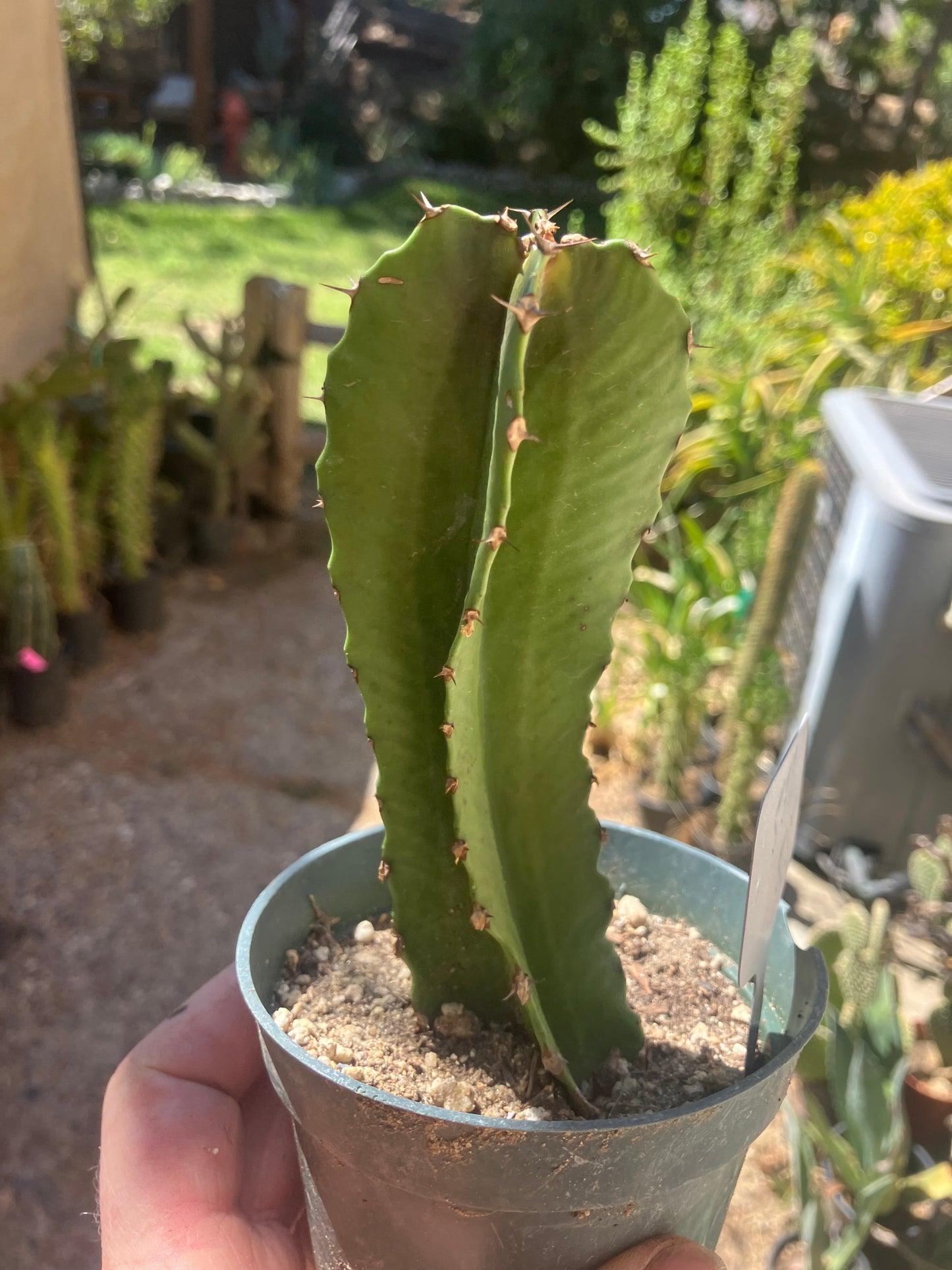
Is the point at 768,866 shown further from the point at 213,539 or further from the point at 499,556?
the point at 213,539

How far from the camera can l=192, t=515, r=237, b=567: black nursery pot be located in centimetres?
307

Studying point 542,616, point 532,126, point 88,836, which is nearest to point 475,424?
point 542,616

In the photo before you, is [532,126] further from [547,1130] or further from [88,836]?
[547,1130]

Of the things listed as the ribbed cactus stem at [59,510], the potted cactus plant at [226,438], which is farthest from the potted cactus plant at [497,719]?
the potted cactus plant at [226,438]

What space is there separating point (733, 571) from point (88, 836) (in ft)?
4.77

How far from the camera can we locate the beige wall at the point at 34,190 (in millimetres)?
2459

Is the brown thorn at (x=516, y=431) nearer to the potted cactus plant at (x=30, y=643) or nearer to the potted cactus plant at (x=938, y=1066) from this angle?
the potted cactus plant at (x=938, y=1066)

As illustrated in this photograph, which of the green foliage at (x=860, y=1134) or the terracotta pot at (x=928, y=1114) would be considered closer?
the green foliage at (x=860, y=1134)

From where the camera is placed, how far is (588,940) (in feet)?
2.05

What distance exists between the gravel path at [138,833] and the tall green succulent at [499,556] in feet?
2.86

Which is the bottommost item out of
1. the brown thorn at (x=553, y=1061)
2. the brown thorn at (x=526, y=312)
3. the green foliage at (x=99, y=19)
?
the brown thorn at (x=553, y=1061)

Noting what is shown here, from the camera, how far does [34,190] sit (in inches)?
105

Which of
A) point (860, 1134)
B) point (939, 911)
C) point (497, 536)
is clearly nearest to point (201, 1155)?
point (497, 536)

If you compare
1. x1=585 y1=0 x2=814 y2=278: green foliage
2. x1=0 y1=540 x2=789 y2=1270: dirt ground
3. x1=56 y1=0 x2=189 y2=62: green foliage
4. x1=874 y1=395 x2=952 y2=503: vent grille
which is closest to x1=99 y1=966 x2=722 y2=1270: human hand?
x1=0 y1=540 x2=789 y2=1270: dirt ground
